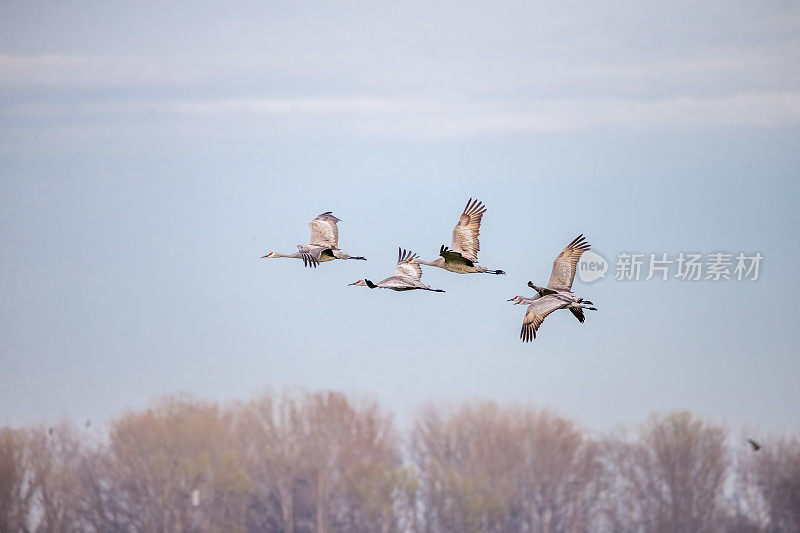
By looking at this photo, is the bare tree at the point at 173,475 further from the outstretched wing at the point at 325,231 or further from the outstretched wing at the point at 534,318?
the outstretched wing at the point at 534,318

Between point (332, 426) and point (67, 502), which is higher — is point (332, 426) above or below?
above

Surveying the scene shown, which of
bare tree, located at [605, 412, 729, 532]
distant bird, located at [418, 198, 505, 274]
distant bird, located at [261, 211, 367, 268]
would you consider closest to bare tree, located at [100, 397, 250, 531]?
bare tree, located at [605, 412, 729, 532]

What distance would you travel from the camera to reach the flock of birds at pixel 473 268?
54562 millimetres

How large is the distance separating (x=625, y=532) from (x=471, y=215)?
51.6 metres

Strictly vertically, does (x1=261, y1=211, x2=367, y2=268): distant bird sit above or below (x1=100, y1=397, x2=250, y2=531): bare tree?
above

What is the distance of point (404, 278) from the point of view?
190 feet

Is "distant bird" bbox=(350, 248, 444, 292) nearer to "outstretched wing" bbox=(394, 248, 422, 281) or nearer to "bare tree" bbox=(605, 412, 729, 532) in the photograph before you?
→ "outstretched wing" bbox=(394, 248, 422, 281)

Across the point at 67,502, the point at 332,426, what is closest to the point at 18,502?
the point at 67,502

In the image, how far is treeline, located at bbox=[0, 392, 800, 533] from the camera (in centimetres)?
10325

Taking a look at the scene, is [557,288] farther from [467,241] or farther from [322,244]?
[322,244]

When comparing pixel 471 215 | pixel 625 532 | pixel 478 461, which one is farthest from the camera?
pixel 478 461

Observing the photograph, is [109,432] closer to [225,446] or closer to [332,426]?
[225,446]

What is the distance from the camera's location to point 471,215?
56531mm

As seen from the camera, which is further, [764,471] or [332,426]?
[332,426]
